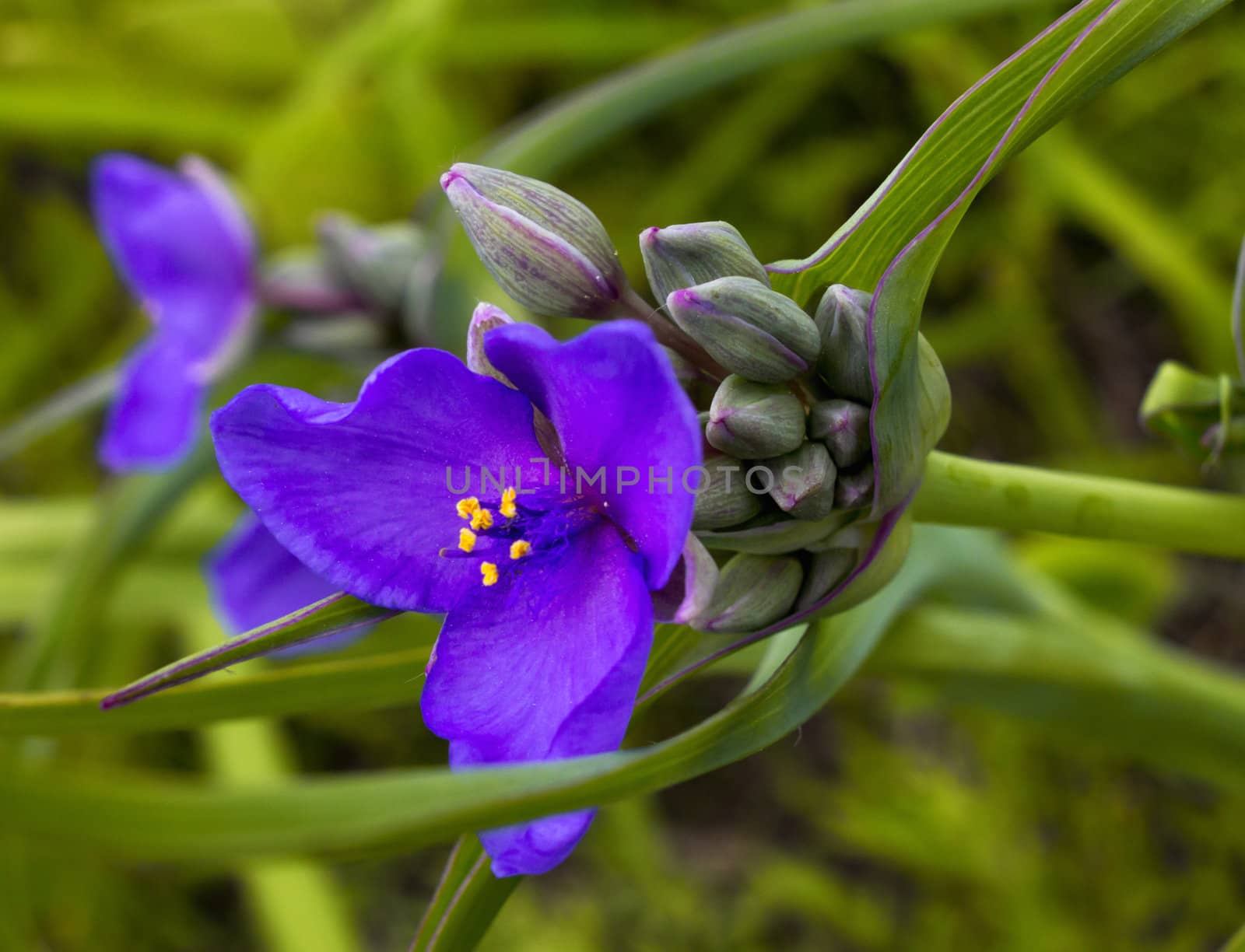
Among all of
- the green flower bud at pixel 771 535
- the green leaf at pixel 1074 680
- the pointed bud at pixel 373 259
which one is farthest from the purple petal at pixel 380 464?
the pointed bud at pixel 373 259

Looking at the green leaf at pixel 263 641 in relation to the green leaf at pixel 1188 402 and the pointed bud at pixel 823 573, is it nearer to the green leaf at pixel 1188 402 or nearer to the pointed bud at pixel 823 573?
the pointed bud at pixel 823 573

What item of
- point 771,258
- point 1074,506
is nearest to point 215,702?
point 1074,506

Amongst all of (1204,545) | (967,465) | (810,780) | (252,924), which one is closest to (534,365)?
(967,465)

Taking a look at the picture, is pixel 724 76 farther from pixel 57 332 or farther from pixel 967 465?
pixel 57 332

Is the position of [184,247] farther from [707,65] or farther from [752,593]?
[752,593]

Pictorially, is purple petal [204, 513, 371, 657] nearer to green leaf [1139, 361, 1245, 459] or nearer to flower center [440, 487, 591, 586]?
flower center [440, 487, 591, 586]
